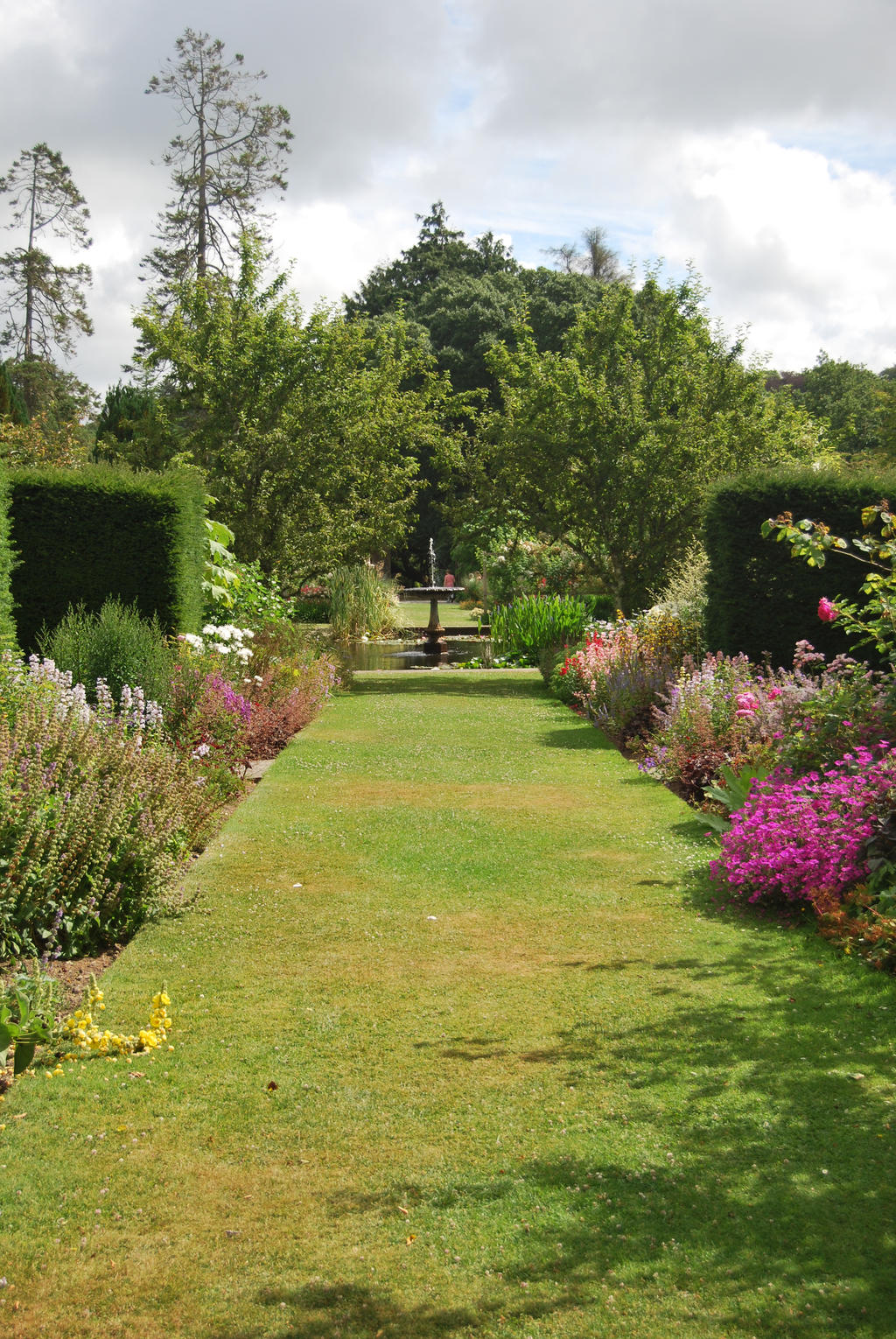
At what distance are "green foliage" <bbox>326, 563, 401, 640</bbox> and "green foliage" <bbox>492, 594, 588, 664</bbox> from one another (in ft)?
10.7

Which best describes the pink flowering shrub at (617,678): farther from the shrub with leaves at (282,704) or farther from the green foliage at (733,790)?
the green foliage at (733,790)

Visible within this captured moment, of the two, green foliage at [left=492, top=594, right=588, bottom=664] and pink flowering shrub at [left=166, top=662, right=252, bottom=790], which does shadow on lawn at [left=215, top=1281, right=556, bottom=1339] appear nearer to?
pink flowering shrub at [left=166, top=662, right=252, bottom=790]

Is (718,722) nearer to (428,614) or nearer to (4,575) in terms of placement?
(4,575)

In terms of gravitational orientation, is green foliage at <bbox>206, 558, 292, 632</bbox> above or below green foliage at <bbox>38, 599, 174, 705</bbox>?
above

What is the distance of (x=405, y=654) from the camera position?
2019 cm

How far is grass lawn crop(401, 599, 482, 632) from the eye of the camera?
25141 mm

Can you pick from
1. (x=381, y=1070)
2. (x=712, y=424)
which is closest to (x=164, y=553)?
(x=381, y=1070)

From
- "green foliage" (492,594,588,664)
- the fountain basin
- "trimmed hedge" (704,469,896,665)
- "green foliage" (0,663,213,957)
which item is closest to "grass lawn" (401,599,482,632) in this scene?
the fountain basin

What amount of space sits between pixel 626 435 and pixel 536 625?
11.4 feet

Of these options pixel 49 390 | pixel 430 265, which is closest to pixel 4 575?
pixel 49 390

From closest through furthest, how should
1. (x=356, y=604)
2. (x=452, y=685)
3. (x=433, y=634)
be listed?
(x=452, y=685), (x=433, y=634), (x=356, y=604)

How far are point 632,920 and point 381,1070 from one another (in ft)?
6.33

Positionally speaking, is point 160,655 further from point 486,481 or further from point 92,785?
point 486,481

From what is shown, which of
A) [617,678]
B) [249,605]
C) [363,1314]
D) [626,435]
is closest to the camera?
[363,1314]
